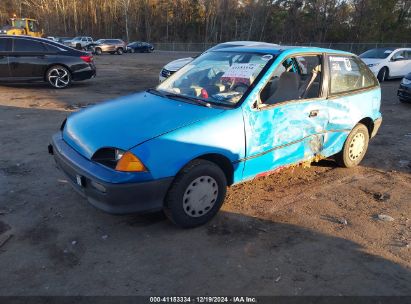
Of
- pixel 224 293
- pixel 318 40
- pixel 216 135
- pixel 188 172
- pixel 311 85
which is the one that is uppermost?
pixel 318 40

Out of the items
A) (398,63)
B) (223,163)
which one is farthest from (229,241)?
(398,63)

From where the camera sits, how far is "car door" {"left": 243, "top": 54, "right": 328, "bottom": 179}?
3.93 meters

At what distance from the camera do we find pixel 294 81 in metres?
4.39

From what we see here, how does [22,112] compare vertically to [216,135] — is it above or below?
below

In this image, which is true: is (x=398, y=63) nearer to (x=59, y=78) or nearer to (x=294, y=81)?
(x=59, y=78)

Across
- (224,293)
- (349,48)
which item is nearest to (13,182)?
(224,293)

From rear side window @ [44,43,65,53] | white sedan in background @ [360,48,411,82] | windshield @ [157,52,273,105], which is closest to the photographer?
windshield @ [157,52,273,105]

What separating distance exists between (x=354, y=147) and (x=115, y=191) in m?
3.76

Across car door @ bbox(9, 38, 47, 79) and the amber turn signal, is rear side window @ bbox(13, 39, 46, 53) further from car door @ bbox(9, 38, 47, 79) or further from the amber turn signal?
the amber turn signal

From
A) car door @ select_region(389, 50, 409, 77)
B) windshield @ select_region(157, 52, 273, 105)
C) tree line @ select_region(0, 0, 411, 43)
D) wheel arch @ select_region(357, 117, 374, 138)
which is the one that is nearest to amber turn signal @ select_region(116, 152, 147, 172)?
windshield @ select_region(157, 52, 273, 105)

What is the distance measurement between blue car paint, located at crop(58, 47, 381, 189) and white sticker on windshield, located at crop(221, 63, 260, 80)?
159 mm

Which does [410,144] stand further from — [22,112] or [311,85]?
[22,112]

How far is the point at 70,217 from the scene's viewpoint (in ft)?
12.6

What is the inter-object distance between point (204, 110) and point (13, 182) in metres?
2.63
